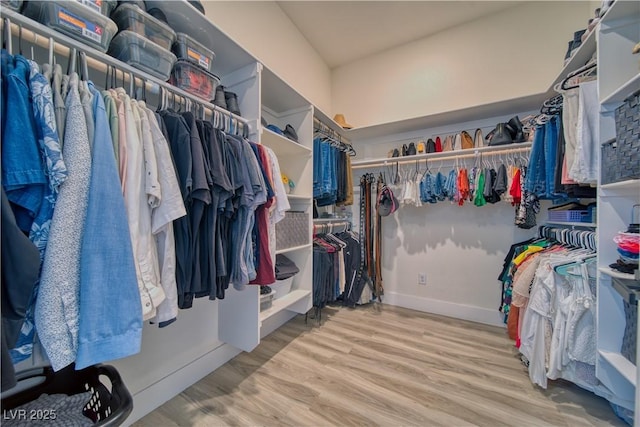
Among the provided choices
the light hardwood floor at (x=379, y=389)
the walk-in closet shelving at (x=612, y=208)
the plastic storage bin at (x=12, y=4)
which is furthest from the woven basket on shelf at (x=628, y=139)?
the plastic storage bin at (x=12, y=4)

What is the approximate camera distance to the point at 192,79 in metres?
1.19

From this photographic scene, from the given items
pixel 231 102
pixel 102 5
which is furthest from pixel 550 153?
pixel 102 5

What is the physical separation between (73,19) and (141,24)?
0.26m

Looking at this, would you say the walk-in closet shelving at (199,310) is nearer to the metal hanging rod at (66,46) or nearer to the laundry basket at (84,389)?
the metal hanging rod at (66,46)

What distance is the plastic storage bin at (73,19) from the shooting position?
0.78 meters

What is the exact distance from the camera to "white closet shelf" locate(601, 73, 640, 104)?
1034mm

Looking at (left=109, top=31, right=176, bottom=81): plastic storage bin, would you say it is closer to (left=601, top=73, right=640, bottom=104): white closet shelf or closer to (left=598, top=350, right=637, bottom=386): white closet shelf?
(left=601, top=73, right=640, bottom=104): white closet shelf

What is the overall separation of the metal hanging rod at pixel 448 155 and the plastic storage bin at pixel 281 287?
65.6 inches

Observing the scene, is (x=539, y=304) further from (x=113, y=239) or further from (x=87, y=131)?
(x=87, y=131)

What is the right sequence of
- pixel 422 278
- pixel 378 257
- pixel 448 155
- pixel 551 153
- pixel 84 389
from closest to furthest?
pixel 84 389
pixel 551 153
pixel 448 155
pixel 422 278
pixel 378 257

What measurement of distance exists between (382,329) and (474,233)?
1425 millimetres

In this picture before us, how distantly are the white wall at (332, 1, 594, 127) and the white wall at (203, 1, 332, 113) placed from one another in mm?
432

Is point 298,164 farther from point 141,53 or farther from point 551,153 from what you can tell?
point 551,153

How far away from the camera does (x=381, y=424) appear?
1.23m
